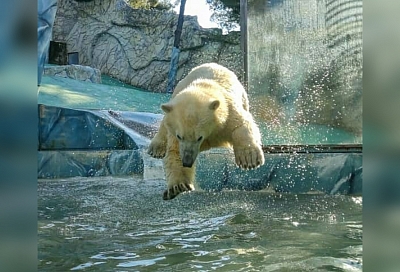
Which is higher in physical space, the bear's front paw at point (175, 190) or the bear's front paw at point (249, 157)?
the bear's front paw at point (249, 157)

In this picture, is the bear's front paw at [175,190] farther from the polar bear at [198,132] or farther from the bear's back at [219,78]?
the bear's back at [219,78]

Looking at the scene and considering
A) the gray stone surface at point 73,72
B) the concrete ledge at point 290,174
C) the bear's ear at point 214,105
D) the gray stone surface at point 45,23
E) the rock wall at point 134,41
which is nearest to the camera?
the bear's ear at point 214,105

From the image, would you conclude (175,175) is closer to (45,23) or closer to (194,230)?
(194,230)

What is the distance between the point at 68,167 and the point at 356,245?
150 inches

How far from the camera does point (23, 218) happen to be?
1.55 feet

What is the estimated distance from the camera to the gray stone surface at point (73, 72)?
37.5ft

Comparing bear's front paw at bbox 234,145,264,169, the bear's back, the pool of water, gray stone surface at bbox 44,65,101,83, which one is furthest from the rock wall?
bear's front paw at bbox 234,145,264,169

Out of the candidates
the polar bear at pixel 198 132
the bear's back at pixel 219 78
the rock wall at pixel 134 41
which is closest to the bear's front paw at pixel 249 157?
the polar bear at pixel 198 132

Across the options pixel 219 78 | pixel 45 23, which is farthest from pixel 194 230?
pixel 45 23

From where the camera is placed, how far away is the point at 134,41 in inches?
568

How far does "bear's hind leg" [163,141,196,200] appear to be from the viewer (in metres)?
2.17

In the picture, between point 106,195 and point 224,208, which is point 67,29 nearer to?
point 106,195

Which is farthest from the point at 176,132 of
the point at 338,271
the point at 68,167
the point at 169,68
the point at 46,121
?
the point at 169,68

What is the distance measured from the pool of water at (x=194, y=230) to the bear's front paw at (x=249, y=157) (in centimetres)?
58
